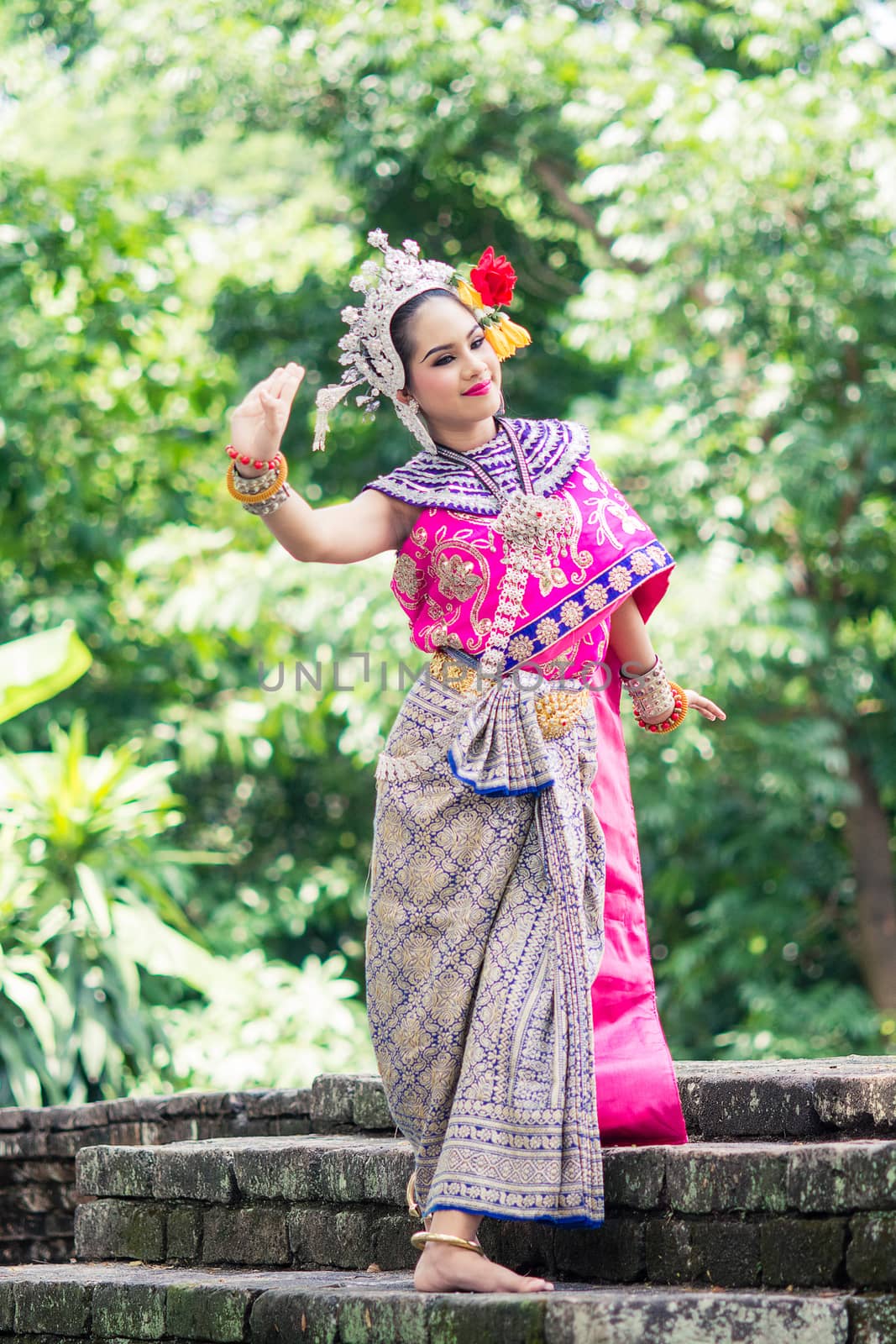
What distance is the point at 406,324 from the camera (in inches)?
97.9

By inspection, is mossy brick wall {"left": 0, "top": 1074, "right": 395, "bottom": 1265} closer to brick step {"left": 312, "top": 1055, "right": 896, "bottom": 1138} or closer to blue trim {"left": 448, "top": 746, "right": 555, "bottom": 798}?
brick step {"left": 312, "top": 1055, "right": 896, "bottom": 1138}

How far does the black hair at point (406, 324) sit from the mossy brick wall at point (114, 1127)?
5.35 ft

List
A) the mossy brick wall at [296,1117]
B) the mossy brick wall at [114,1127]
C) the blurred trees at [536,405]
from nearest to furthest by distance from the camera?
the mossy brick wall at [296,1117] < the mossy brick wall at [114,1127] < the blurred trees at [536,405]

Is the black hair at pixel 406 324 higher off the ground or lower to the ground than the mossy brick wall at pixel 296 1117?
higher

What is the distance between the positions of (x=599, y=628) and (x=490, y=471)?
0.30 m

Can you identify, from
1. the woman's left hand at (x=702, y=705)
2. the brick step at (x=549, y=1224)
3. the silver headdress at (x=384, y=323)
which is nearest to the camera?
the brick step at (x=549, y=1224)

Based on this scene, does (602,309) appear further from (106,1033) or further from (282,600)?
(106,1033)

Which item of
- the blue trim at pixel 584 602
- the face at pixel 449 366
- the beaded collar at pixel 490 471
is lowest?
the blue trim at pixel 584 602

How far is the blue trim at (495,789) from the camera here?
229 cm

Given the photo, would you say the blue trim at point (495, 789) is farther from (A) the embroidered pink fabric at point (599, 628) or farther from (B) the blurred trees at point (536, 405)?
(B) the blurred trees at point (536, 405)

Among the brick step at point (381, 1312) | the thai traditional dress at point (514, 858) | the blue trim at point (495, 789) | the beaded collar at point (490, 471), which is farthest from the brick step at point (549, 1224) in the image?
the beaded collar at point (490, 471)

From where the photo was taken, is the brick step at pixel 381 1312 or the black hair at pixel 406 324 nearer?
the brick step at pixel 381 1312

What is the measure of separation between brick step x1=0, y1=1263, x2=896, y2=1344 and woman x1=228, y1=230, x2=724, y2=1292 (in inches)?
3.4

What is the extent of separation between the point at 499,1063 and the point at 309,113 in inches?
284
